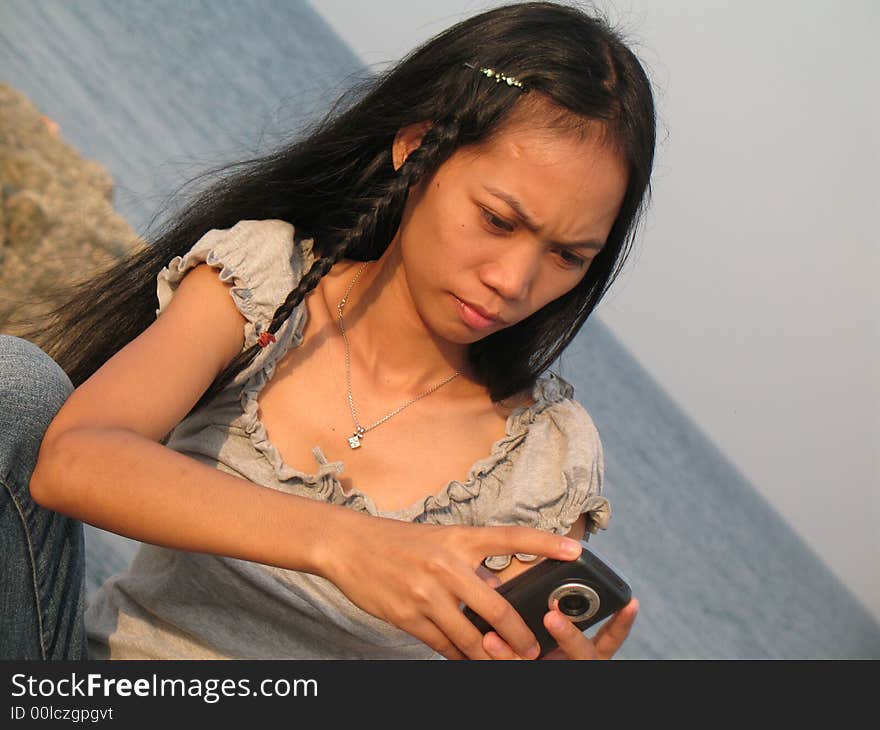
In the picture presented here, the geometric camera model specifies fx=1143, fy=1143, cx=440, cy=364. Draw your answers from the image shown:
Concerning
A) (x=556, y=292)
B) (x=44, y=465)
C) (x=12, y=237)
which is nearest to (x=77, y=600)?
(x=44, y=465)

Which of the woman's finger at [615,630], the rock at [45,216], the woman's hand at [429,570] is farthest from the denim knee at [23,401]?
the rock at [45,216]

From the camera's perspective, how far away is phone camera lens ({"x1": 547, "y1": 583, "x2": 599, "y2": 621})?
3.01 ft

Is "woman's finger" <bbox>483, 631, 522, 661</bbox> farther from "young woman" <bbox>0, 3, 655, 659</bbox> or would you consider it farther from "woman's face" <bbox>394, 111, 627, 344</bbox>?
"woman's face" <bbox>394, 111, 627, 344</bbox>

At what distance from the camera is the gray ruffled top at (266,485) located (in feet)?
3.99

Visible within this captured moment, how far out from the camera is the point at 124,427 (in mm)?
993

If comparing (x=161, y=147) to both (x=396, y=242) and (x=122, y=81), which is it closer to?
(x=122, y=81)

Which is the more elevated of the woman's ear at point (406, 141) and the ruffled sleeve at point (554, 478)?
the woman's ear at point (406, 141)

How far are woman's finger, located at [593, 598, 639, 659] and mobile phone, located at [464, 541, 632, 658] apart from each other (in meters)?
0.02

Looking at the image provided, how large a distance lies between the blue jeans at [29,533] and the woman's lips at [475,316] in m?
0.40

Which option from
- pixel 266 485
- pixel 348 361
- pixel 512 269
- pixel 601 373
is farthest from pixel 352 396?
pixel 601 373

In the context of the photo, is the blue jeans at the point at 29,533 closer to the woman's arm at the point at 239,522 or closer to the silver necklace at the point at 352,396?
the woman's arm at the point at 239,522

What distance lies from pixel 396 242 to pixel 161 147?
2414 mm

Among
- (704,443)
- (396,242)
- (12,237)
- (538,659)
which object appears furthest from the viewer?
(704,443)

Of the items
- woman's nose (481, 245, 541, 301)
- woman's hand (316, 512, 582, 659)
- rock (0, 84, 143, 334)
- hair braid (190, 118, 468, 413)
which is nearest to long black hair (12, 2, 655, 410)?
hair braid (190, 118, 468, 413)
